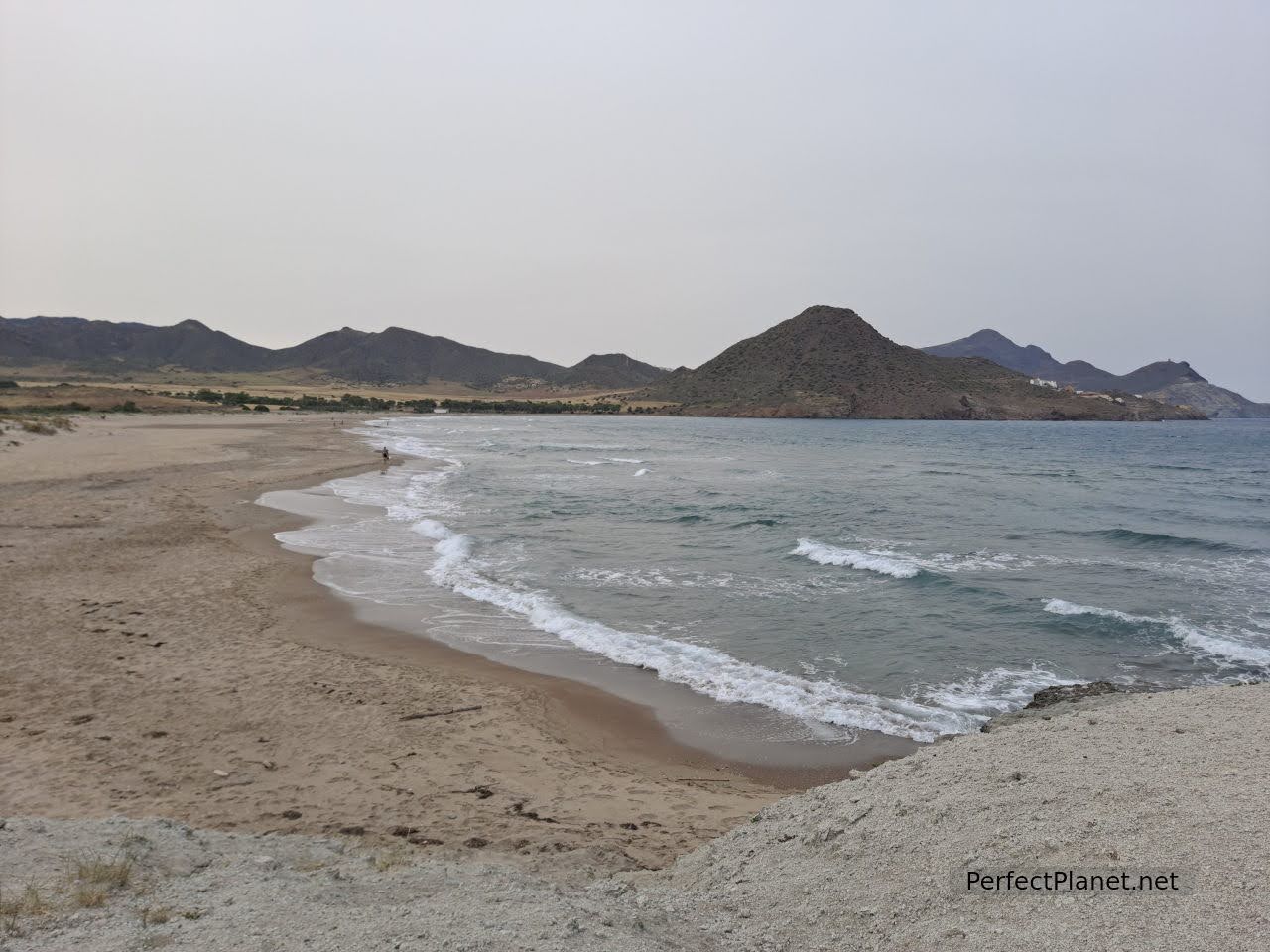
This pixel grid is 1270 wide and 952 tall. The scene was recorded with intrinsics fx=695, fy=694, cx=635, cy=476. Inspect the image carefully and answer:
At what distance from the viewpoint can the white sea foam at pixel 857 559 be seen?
15352 millimetres

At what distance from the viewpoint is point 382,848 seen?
491 centimetres

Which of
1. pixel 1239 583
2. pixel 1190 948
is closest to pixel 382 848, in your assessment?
pixel 1190 948

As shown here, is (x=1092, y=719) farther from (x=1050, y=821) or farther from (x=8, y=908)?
(x=8, y=908)

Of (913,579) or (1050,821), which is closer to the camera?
(1050,821)

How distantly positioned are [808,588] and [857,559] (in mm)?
2872

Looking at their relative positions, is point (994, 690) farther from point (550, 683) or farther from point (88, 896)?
point (88, 896)

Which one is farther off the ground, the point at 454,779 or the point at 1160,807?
the point at 1160,807

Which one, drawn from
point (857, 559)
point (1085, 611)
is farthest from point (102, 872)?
→ point (857, 559)

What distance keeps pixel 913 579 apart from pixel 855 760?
8.38 meters

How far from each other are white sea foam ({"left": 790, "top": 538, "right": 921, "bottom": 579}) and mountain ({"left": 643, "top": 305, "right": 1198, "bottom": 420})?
4543 inches

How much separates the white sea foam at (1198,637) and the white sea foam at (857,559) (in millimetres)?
2998

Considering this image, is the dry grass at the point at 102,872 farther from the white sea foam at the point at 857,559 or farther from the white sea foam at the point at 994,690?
the white sea foam at the point at 857,559

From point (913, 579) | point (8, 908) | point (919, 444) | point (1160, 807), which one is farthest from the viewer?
point (919, 444)

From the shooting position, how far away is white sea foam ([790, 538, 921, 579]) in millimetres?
15352
